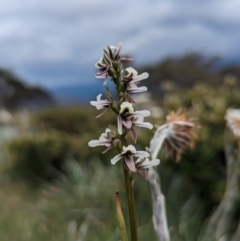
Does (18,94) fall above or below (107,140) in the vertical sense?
above

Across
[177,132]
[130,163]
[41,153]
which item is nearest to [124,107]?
[130,163]

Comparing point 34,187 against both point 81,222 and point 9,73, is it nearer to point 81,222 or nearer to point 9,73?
point 81,222

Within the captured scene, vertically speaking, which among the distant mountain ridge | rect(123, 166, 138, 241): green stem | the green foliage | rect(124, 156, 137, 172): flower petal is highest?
the distant mountain ridge

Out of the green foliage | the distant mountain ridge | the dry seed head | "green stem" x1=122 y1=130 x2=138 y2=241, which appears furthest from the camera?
the distant mountain ridge

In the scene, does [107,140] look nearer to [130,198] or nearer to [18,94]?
[130,198]

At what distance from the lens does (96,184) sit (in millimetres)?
5426

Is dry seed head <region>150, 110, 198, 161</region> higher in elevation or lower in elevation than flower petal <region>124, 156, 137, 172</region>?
higher

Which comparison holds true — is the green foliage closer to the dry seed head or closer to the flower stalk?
the dry seed head

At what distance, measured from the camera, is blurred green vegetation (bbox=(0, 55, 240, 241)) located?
457 cm

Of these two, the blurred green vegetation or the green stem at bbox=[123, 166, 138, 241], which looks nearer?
the green stem at bbox=[123, 166, 138, 241]

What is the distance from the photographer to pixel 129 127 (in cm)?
119

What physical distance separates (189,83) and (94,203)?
71.7 feet

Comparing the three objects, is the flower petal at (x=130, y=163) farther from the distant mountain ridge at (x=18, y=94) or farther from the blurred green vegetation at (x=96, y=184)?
the distant mountain ridge at (x=18, y=94)

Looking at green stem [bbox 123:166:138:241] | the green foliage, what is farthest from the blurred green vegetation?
green stem [bbox 123:166:138:241]
